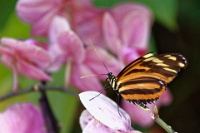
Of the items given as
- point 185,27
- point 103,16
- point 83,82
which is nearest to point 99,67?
point 83,82

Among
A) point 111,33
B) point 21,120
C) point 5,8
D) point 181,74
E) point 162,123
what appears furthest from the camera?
point 181,74

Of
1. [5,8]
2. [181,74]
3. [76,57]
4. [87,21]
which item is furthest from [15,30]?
[181,74]

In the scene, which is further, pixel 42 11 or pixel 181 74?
pixel 181 74

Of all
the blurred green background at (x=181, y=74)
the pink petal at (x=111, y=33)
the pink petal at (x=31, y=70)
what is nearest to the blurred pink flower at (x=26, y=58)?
the pink petal at (x=31, y=70)

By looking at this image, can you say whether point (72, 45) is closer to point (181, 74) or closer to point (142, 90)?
point (142, 90)

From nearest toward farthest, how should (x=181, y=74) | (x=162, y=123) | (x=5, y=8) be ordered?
(x=162, y=123) < (x=5, y=8) < (x=181, y=74)

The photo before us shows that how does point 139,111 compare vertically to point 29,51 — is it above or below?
below

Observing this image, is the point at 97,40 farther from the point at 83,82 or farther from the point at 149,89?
the point at 149,89

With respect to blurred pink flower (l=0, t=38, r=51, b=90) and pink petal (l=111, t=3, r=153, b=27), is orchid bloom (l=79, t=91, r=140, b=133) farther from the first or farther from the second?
pink petal (l=111, t=3, r=153, b=27)
